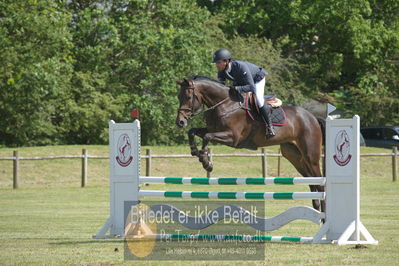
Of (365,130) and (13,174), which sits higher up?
(365,130)

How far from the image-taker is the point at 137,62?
88.4ft

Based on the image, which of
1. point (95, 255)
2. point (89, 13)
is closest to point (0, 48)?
point (89, 13)

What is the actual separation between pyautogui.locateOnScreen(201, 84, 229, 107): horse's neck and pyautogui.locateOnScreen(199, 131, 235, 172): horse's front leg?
1.38 feet

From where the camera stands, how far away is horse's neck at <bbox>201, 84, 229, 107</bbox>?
956 centimetres

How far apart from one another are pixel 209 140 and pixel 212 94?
2.11 ft

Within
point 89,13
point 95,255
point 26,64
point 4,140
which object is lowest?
point 95,255

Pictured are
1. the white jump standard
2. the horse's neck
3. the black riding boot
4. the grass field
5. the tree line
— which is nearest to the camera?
the grass field

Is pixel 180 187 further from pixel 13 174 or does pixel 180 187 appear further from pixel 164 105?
pixel 164 105

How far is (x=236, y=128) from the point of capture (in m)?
9.71

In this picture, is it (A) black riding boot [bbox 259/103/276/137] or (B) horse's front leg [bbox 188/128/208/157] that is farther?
(A) black riding boot [bbox 259/103/276/137]

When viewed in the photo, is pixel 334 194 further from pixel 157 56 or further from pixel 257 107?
pixel 157 56

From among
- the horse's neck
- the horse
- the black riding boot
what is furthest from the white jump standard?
the black riding boot

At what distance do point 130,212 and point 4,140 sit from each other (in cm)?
1938

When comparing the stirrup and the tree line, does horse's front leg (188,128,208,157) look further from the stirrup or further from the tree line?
the tree line
